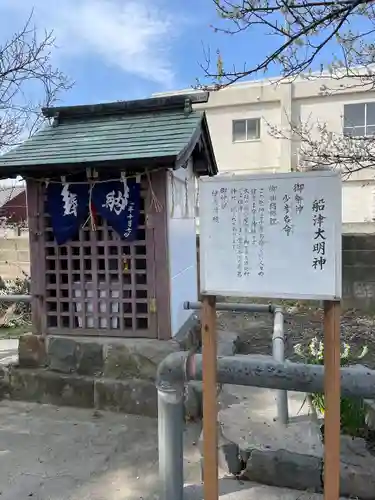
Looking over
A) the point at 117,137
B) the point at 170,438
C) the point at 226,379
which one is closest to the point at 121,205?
the point at 117,137

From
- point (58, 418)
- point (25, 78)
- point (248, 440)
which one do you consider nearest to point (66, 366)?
point (58, 418)

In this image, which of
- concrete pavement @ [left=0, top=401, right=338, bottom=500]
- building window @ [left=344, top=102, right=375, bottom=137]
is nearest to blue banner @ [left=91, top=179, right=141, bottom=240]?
concrete pavement @ [left=0, top=401, right=338, bottom=500]

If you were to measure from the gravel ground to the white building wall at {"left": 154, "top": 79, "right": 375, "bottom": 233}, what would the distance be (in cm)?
757

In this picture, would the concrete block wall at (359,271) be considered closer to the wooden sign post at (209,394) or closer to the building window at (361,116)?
the wooden sign post at (209,394)

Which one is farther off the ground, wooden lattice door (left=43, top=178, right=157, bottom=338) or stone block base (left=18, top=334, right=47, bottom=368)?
wooden lattice door (left=43, top=178, right=157, bottom=338)

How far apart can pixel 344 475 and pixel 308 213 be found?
2.10m

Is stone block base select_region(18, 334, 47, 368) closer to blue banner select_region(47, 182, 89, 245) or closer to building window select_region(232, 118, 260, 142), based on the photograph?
blue banner select_region(47, 182, 89, 245)

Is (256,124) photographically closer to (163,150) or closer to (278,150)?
(278,150)

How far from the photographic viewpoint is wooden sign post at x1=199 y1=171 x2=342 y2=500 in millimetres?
2391

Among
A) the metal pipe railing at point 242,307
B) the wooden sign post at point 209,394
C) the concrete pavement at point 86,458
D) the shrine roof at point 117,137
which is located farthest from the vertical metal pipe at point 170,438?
the metal pipe railing at point 242,307

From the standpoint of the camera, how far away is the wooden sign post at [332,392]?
7.79 feet

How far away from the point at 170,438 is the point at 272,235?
4.67 feet

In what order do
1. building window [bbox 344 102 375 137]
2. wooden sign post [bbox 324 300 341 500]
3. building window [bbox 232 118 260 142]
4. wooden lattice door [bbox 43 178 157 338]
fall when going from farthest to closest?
1. building window [bbox 232 118 260 142]
2. building window [bbox 344 102 375 137]
3. wooden lattice door [bbox 43 178 157 338]
4. wooden sign post [bbox 324 300 341 500]

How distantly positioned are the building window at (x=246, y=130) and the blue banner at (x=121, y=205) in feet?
42.6
